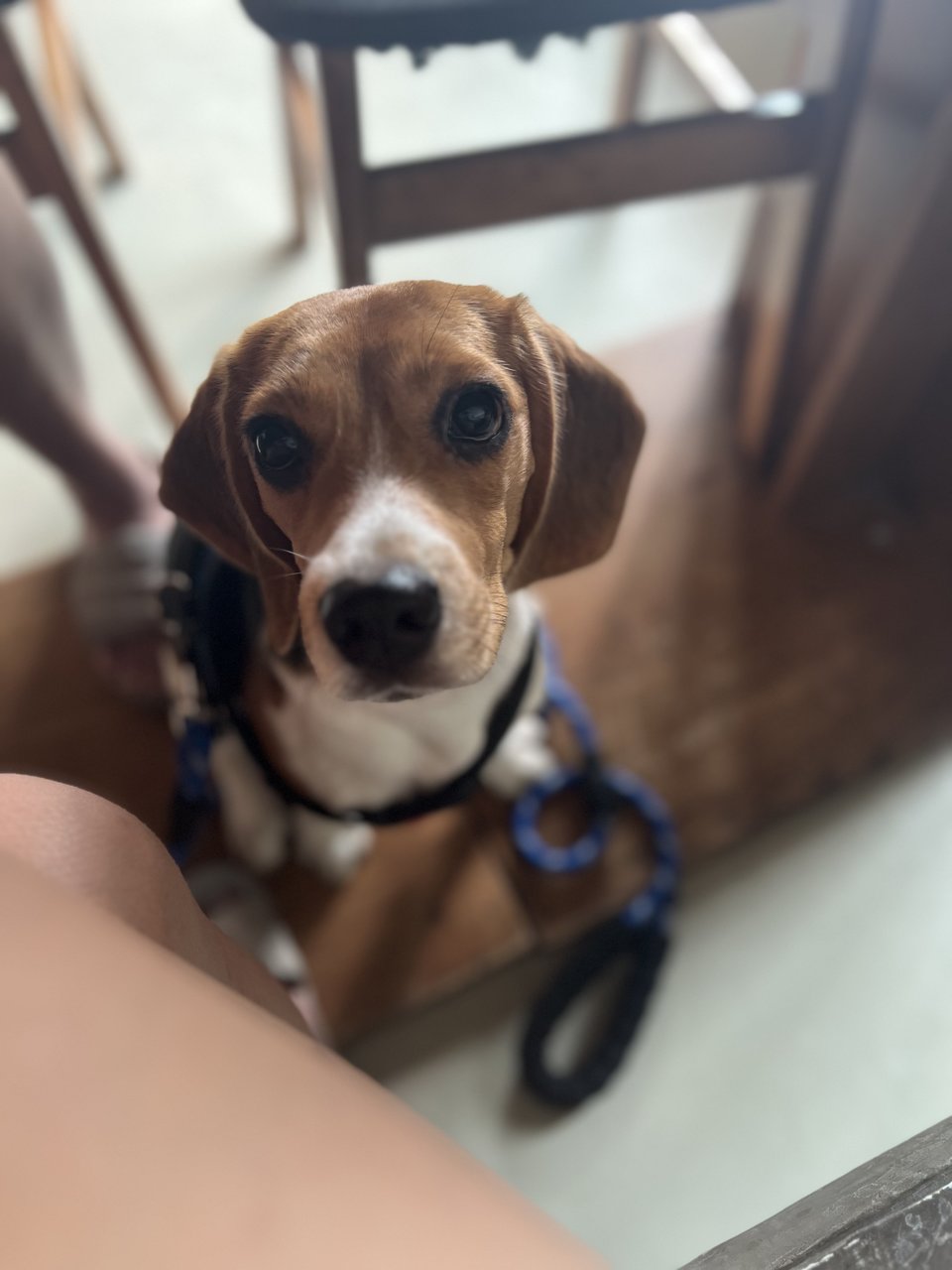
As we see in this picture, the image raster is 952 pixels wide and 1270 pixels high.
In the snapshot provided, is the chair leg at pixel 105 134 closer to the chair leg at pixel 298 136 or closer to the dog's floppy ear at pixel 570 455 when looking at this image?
the chair leg at pixel 298 136

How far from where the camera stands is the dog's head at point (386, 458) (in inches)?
20.6

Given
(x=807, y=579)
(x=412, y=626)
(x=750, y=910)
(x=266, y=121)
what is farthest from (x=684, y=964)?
(x=266, y=121)

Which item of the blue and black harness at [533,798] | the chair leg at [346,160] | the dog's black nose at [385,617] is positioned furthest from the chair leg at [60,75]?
the dog's black nose at [385,617]

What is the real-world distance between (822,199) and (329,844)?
111 cm

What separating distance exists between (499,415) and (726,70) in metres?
0.84

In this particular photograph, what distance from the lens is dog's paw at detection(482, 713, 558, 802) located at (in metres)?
1.47

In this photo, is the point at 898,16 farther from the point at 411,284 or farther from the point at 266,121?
the point at 411,284

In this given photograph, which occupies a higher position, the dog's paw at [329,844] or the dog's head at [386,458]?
the dog's head at [386,458]

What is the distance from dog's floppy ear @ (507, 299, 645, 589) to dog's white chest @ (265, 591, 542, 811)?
0.46 ft

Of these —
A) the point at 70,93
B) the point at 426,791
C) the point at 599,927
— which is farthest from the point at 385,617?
the point at 70,93

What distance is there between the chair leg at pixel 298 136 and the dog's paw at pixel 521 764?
0.80m

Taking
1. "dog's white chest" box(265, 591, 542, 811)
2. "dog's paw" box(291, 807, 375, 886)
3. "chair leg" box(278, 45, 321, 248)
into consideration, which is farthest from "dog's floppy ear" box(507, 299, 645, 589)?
"dog's paw" box(291, 807, 375, 886)

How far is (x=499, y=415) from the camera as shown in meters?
0.59

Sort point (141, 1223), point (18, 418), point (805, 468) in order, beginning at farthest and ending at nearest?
1. point (805, 468)
2. point (18, 418)
3. point (141, 1223)
